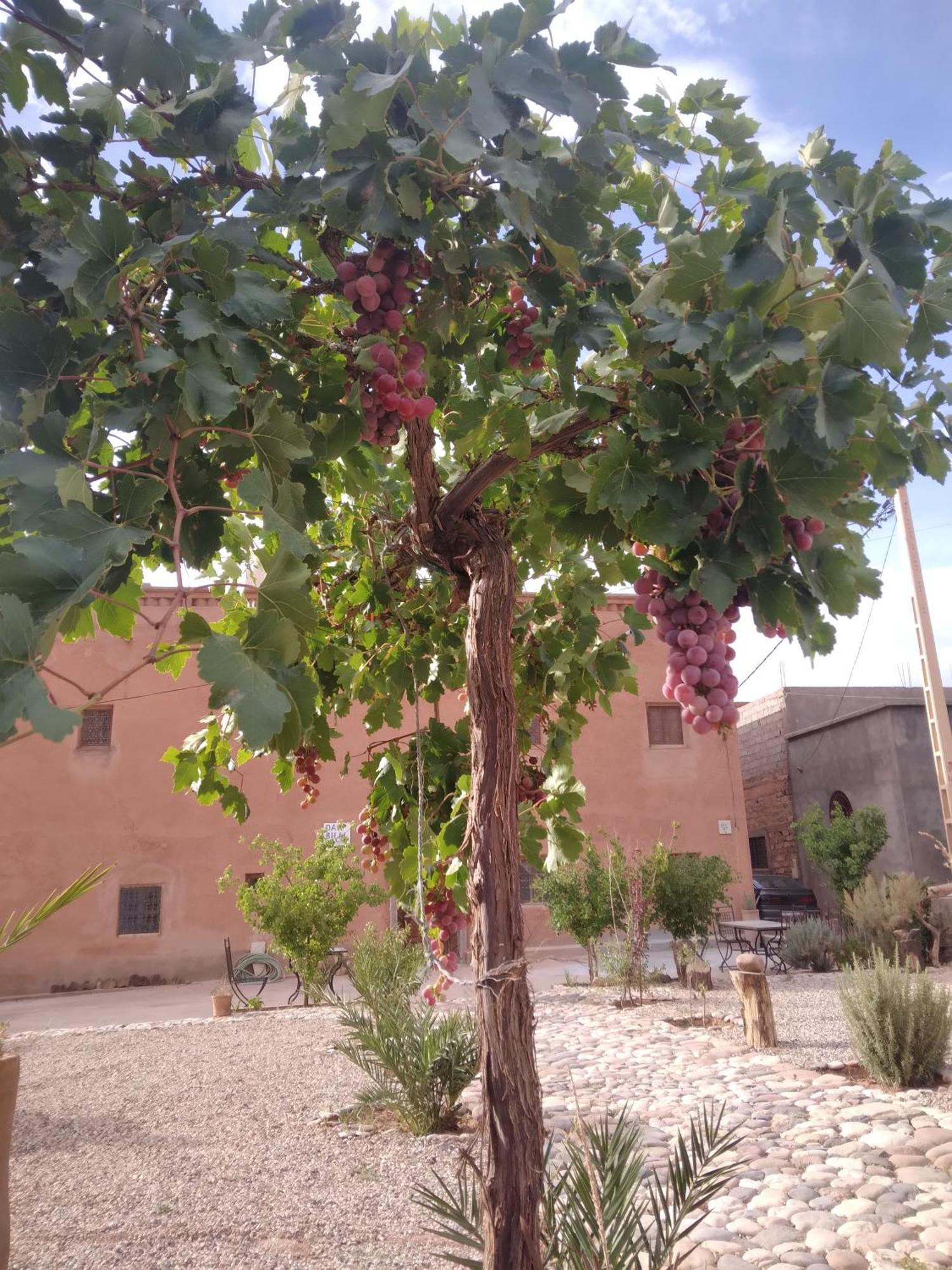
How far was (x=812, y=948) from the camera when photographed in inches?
449

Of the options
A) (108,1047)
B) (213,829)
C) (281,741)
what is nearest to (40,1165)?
(108,1047)

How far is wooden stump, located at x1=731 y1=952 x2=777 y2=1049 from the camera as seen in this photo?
23.0ft

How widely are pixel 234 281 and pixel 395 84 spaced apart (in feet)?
1.23

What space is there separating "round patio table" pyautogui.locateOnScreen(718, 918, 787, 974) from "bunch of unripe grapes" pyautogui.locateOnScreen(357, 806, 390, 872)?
9232 mm

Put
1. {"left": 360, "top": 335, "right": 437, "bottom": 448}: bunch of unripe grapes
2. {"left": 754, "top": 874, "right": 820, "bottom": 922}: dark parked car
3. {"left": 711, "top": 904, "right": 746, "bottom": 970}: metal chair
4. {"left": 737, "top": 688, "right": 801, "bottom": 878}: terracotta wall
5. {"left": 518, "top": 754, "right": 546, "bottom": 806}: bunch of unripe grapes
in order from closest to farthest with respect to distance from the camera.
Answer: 1. {"left": 360, "top": 335, "right": 437, "bottom": 448}: bunch of unripe grapes
2. {"left": 518, "top": 754, "right": 546, "bottom": 806}: bunch of unripe grapes
3. {"left": 711, "top": 904, "right": 746, "bottom": 970}: metal chair
4. {"left": 754, "top": 874, "right": 820, "bottom": 922}: dark parked car
5. {"left": 737, "top": 688, "right": 801, "bottom": 878}: terracotta wall

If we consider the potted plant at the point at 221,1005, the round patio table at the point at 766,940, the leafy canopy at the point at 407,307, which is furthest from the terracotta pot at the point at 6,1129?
the round patio table at the point at 766,940

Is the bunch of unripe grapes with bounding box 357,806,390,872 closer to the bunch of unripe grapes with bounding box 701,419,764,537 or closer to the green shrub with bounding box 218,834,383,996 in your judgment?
the bunch of unripe grapes with bounding box 701,419,764,537

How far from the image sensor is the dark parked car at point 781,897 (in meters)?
15.8

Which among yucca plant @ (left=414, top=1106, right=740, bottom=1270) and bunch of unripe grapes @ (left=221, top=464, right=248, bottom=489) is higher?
bunch of unripe grapes @ (left=221, top=464, right=248, bottom=489)

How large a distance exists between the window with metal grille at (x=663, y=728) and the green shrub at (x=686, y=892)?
4.37 m

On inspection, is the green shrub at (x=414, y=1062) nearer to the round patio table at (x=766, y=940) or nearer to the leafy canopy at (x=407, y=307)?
the leafy canopy at (x=407, y=307)

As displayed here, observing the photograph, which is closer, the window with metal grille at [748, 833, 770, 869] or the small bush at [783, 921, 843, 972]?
the small bush at [783, 921, 843, 972]

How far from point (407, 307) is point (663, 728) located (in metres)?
14.5

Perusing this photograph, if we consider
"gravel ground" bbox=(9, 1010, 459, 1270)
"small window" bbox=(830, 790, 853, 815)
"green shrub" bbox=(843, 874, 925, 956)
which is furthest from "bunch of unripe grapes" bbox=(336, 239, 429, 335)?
"small window" bbox=(830, 790, 853, 815)
